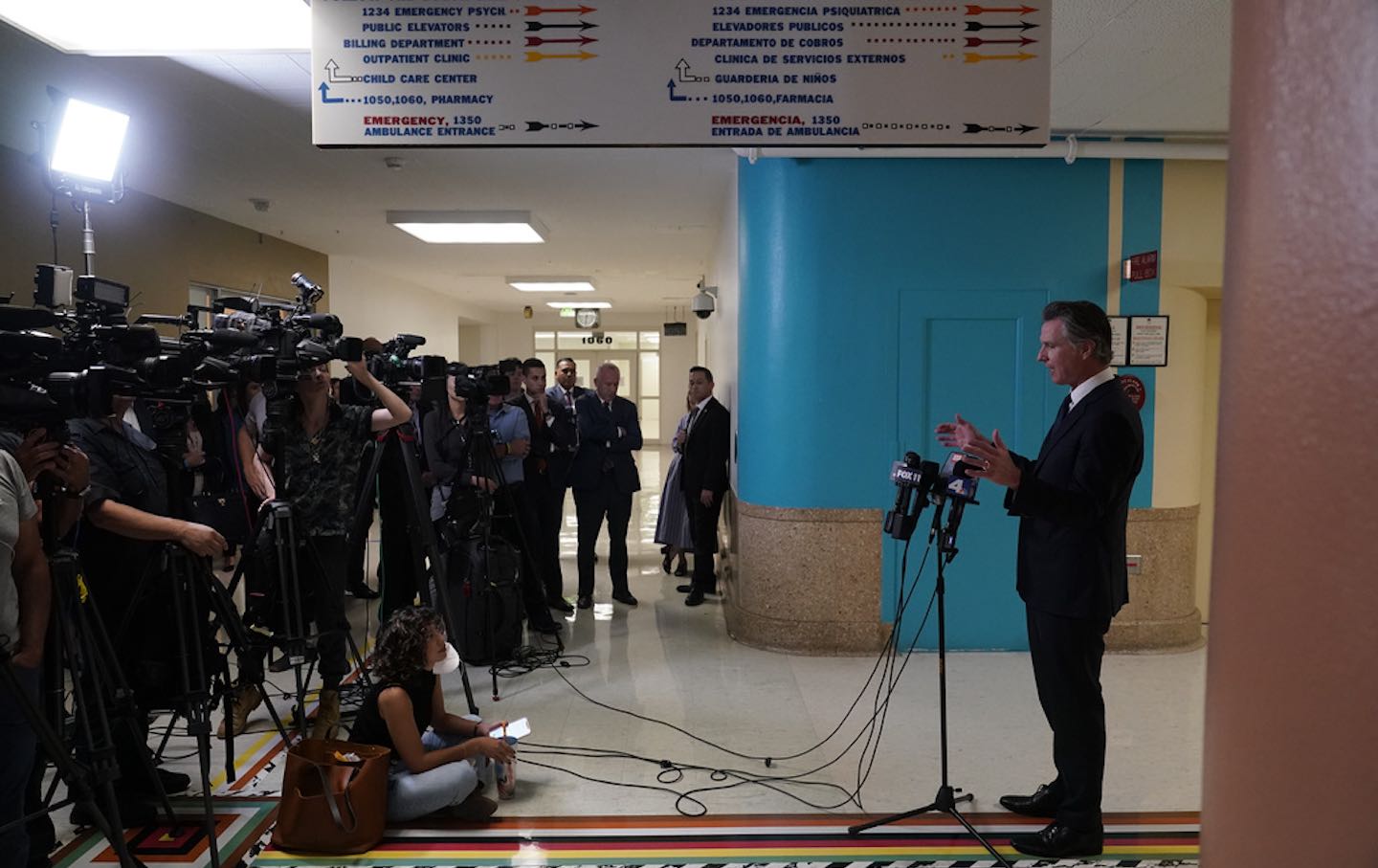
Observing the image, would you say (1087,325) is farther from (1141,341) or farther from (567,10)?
(1141,341)

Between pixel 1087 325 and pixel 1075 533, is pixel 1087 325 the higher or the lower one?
the higher one

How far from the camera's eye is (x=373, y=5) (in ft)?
7.94

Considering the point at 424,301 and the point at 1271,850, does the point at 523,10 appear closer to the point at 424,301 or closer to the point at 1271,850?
the point at 1271,850

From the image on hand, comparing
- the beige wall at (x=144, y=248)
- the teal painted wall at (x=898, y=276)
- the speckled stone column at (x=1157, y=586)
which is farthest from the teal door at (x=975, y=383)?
the beige wall at (x=144, y=248)

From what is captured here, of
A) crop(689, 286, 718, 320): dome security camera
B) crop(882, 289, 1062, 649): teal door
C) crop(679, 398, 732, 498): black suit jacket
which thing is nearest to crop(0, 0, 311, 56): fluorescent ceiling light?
crop(882, 289, 1062, 649): teal door

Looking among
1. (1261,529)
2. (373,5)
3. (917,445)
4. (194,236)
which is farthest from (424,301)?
(1261,529)

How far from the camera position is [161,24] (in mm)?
2963

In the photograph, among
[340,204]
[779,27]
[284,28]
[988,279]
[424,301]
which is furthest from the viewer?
[424,301]

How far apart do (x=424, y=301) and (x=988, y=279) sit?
31.1 ft

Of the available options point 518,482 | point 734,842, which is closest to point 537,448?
point 518,482

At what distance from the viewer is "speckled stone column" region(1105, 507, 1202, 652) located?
4.64 m

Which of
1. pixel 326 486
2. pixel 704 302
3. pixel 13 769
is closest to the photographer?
pixel 13 769

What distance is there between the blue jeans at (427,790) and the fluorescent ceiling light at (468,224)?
4.70 metres

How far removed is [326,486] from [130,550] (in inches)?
26.4
